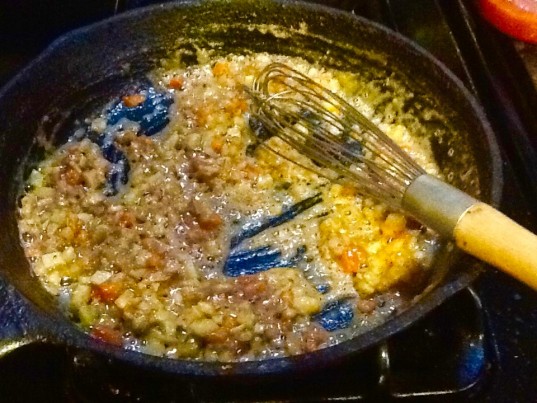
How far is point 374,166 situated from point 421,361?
266mm

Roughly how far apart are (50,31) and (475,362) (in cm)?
84

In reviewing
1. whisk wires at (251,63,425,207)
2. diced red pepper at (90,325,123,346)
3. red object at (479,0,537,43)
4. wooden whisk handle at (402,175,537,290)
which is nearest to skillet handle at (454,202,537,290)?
wooden whisk handle at (402,175,537,290)

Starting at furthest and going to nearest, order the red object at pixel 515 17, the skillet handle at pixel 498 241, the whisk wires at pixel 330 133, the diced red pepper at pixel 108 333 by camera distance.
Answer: the red object at pixel 515 17, the whisk wires at pixel 330 133, the diced red pepper at pixel 108 333, the skillet handle at pixel 498 241

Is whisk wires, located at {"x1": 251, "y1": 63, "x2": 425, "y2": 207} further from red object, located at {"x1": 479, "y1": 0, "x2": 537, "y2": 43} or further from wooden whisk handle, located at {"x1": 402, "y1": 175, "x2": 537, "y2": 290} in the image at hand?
red object, located at {"x1": 479, "y1": 0, "x2": 537, "y2": 43}

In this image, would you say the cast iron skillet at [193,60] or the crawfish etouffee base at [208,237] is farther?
the crawfish etouffee base at [208,237]

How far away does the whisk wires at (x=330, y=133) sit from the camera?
3.06 ft

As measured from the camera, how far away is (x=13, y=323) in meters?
0.68

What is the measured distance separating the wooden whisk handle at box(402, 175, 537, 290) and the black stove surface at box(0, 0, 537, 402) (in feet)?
0.55

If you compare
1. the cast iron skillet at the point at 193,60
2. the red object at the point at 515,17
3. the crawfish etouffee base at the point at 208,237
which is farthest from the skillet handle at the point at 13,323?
the red object at the point at 515,17

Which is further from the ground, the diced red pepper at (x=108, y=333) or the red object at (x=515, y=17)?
the red object at (x=515, y=17)

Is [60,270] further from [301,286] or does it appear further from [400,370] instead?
[400,370]

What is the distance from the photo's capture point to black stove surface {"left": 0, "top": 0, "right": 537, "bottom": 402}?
0.84 m

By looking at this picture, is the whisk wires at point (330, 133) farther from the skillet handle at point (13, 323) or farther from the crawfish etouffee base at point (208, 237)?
the skillet handle at point (13, 323)

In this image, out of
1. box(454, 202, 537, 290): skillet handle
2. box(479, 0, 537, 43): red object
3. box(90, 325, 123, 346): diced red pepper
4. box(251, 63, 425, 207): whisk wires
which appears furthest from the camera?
box(479, 0, 537, 43): red object
